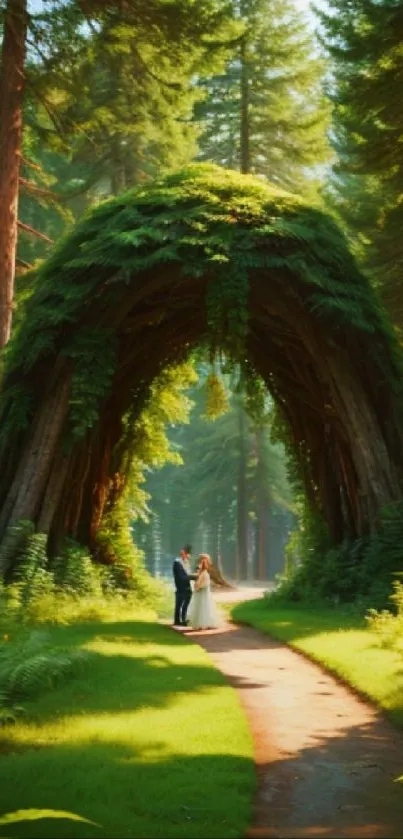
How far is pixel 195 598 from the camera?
1605cm

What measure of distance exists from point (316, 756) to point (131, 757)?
4.93 ft

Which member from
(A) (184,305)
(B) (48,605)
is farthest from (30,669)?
(A) (184,305)

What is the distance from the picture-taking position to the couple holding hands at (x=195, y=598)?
15.8 metres

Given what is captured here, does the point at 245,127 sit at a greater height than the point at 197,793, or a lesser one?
greater

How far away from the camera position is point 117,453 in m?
20.4

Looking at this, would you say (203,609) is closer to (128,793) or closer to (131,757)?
(131,757)

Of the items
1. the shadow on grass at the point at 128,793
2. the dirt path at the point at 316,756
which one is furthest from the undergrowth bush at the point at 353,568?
the shadow on grass at the point at 128,793

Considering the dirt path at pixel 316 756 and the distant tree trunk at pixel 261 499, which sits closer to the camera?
the dirt path at pixel 316 756

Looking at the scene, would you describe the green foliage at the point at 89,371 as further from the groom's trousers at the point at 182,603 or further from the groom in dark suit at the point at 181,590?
the groom's trousers at the point at 182,603

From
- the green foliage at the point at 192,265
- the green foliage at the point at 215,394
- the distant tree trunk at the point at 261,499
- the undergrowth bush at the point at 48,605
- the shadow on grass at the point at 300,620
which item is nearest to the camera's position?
the undergrowth bush at the point at 48,605

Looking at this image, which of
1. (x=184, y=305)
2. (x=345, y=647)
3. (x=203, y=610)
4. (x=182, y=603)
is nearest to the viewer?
(x=345, y=647)

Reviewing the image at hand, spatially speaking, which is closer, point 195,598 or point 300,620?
point 300,620

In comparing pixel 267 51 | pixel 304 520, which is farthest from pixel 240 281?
pixel 267 51

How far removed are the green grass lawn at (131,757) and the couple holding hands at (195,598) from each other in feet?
19.6
